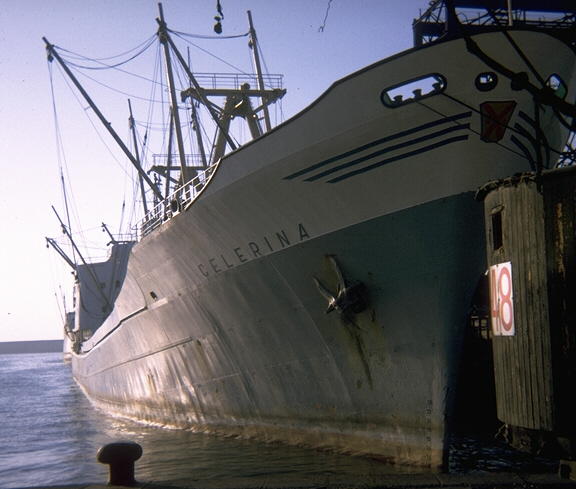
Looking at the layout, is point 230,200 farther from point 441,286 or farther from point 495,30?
point 495,30

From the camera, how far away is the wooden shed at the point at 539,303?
16.6ft

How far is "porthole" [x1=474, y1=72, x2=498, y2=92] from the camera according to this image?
305 inches

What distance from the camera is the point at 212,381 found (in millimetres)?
11969

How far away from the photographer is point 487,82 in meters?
7.78

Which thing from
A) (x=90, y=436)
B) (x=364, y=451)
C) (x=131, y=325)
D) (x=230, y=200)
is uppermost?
(x=230, y=200)

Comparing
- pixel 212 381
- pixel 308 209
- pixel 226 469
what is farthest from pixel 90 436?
pixel 308 209

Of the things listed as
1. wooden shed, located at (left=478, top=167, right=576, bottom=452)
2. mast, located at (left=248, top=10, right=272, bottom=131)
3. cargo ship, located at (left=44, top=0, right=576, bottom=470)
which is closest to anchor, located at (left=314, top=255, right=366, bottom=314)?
cargo ship, located at (left=44, top=0, right=576, bottom=470)

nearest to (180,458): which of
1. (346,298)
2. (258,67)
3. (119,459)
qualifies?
(119,459)

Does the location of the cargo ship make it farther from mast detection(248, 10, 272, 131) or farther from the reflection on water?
mast detection(248, 10, 272, 131)

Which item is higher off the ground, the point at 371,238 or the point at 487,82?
the point at 487,82

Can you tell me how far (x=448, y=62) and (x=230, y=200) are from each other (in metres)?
4.15

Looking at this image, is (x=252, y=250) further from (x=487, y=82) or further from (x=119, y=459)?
(x=487, y=82)

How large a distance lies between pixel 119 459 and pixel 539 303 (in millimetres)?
4589

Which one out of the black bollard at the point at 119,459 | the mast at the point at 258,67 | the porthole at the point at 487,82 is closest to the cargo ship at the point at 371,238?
the porthole at the point at 487,82
